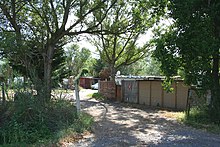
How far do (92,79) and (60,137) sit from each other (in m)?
31.9

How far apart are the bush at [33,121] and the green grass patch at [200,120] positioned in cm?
398

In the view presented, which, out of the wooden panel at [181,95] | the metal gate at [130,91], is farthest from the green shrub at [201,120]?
the metal gate at [130,91]

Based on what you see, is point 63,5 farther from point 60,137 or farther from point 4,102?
point 60,137

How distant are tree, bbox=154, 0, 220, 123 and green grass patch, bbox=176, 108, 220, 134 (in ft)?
1.10

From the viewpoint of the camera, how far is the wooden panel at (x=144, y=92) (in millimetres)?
16737

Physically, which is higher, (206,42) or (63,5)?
(63,5)

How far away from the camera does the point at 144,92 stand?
55.9 ft

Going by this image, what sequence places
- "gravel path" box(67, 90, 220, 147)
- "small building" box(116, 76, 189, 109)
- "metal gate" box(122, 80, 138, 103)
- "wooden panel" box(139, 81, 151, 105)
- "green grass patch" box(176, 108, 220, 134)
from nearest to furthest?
"gravel path" box(67, 90, 220, 147), "green grass patch" box(176, 108, 220, 134), "small building" box(116, 76, 189, 109), "wooden panel" box(139, 81, 151, 105), "metal gate" box(122, 80, 138, 103)

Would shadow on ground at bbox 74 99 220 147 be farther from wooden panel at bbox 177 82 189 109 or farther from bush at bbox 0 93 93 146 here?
wooden panel at bbox 177 82 189 109

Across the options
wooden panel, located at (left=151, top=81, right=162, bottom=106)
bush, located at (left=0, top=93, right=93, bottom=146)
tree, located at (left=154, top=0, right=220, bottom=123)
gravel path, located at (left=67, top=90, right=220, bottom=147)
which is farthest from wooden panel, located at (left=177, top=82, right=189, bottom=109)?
bush, located at (left=0, top=93, right=93, bottom=146)

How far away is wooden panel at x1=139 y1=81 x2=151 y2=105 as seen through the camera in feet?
54.9

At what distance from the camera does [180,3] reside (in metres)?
9.13

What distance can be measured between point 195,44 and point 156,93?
7574mm

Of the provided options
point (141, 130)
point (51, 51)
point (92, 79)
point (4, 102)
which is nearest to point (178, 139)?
point (141, 130)
